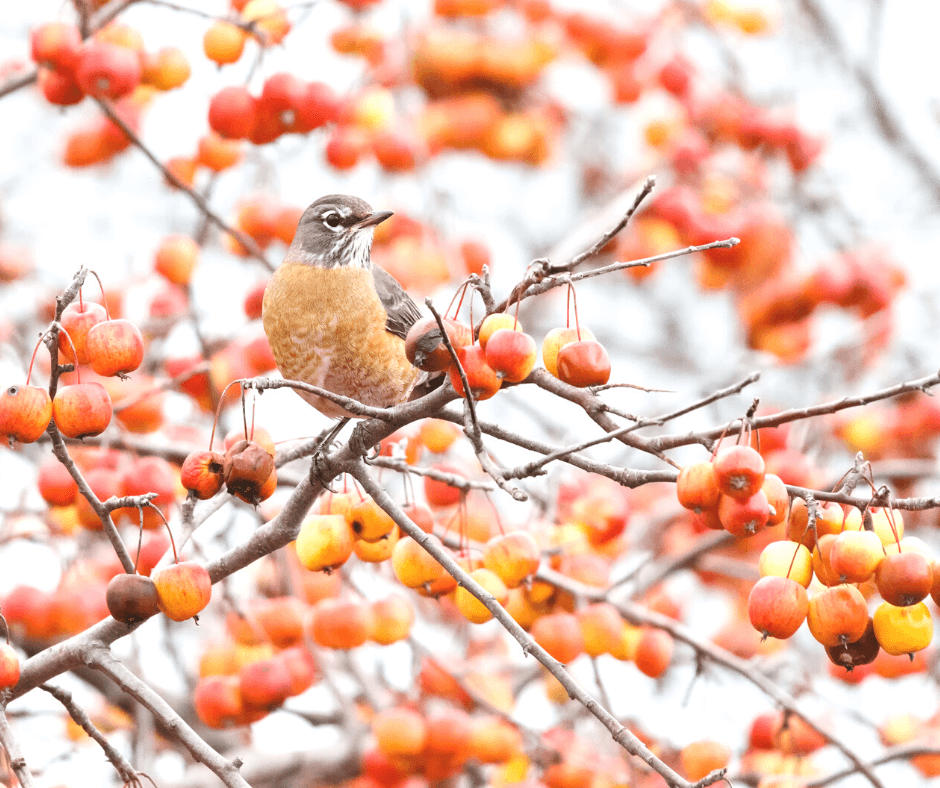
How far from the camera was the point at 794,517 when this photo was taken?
235 centimetres

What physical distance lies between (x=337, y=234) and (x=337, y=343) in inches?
25.1

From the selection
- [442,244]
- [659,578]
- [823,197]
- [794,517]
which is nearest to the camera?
[794,517]

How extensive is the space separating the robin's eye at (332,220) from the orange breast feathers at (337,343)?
0.41 metres

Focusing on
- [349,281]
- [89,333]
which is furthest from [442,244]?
[89,333]

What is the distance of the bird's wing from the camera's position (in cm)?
366

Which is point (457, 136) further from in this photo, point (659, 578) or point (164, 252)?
point (659, 578)

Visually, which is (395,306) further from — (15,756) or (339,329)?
(15,756)

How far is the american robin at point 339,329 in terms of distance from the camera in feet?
11.6

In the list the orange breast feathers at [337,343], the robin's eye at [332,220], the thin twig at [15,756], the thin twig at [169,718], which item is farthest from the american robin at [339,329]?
the thin twig at [15,756]

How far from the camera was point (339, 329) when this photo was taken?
354 centimetres

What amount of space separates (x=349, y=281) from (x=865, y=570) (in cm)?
219

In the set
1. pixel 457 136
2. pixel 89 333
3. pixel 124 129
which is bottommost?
pixel 89 333

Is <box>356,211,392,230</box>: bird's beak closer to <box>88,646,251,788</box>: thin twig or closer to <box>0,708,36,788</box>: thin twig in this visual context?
<box>88,646,251,788</box>: thin twig

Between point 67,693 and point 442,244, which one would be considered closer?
point 67,693
